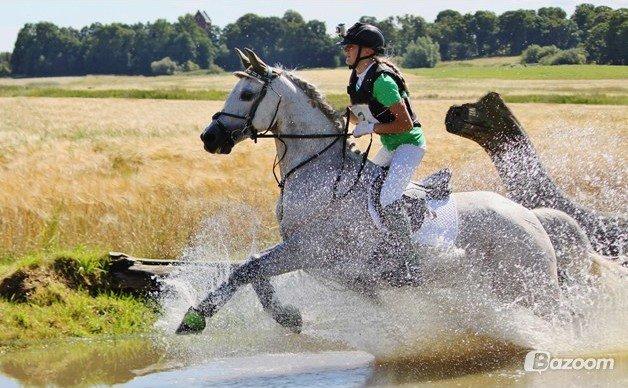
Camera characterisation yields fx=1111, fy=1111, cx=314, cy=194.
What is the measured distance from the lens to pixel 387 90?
8.38 meters

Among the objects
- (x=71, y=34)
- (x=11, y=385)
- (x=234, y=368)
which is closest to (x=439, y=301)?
(x=234, y=368)

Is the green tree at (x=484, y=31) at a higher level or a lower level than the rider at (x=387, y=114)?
lower

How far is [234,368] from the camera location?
927 centimetres

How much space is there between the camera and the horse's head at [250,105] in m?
8.59

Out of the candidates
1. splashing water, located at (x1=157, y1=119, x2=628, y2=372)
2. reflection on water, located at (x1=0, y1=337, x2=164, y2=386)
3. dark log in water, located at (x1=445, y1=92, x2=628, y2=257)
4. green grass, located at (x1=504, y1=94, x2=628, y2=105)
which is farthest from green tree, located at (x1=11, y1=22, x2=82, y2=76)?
splashing water, located at (x1=157, y1=119, x2=628, y2=372)

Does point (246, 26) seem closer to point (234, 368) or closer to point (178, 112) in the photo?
point (178, 112)

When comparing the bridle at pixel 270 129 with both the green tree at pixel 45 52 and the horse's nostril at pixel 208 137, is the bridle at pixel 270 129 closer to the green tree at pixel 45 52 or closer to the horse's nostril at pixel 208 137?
the horse's nostril at pixel 208 137

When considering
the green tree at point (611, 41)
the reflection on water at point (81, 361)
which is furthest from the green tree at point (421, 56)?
the reflection on water at point (81, 361)

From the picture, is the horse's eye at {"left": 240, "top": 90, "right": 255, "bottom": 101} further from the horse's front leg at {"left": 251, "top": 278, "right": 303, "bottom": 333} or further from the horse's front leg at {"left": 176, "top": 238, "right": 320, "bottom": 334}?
the horse's front leg at {"left": 251, "top": 278, "right": 303, "bottom": 333}

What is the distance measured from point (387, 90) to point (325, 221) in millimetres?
1126

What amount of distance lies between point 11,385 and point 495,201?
4185 millimetres

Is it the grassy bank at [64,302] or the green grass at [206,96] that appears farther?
the green grass at [206,96]

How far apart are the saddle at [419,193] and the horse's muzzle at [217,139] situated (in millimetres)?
1184

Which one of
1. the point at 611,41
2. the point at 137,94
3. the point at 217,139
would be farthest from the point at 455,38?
the point at 217,139
